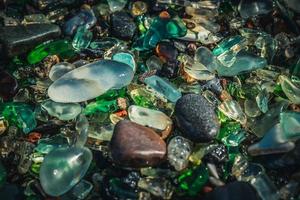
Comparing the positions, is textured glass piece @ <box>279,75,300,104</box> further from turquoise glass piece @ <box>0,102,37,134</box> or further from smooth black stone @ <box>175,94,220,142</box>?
turquoise glass piece @ <box>0,102,37,134</box>

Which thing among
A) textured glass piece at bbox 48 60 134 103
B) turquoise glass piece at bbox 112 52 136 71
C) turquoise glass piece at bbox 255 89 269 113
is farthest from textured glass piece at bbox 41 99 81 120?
turquoise glass piece at bbox 255 89 269 113

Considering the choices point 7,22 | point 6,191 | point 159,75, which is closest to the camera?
point 6,191

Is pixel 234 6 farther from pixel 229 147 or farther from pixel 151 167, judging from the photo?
pixel 151 167

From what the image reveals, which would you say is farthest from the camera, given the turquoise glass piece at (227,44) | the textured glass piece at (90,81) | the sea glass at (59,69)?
the turquoise glass piece at (227,44)

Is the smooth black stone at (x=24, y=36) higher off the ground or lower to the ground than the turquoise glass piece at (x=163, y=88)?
higher

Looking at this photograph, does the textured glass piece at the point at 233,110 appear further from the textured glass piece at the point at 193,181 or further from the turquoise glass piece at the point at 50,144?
the turquoise glass piece at the point at 50,144

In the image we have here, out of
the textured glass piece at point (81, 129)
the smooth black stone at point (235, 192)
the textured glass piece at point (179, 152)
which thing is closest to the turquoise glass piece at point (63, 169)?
the textured glass piece at point (81, 129)

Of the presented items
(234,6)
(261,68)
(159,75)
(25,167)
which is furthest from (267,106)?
(25,167)
